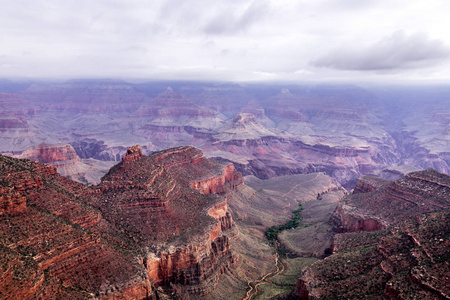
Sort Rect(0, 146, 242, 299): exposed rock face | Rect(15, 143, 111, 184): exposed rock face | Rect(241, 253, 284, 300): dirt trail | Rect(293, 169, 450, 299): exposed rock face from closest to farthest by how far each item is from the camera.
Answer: Rect(293, 169, 450, 299): exposed rock face < Rect(0, 146, 242, 299): exposed rock face < Rect(241, 253, 284, 300): dirt trail < Rect(15, 143, 111, 184): exposed rock face

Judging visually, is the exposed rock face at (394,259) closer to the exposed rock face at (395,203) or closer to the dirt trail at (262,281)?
the exposed rock face at (395,203)

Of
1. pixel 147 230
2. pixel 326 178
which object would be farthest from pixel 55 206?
pixel 326 178

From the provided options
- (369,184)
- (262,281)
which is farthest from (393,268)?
(369,184)

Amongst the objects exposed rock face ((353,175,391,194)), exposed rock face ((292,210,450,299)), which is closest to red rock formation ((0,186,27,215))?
exposed rock face ((292,210,450,299))

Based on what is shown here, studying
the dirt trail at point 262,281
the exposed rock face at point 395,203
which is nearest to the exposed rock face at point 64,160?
the dirt trail at point 262,281

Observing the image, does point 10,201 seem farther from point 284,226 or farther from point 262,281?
point 284,226

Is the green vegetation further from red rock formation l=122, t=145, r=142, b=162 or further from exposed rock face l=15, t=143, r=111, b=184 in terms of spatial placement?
exposed rock face l=15, t=143, r=111, b=184
